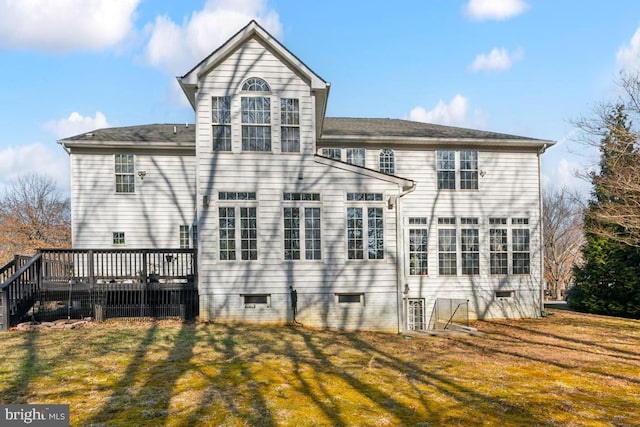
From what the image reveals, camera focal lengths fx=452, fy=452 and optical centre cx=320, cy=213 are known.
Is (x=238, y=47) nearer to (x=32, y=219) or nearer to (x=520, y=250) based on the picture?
(x=520, y=250)

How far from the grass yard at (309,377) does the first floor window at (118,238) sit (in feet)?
16.3

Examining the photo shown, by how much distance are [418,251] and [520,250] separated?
4.21m

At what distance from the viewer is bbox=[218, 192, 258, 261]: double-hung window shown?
13.5 meters

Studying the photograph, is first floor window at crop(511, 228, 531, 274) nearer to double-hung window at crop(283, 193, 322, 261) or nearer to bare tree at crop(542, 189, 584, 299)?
double-hung window at crop(283, 193, 322, 261)

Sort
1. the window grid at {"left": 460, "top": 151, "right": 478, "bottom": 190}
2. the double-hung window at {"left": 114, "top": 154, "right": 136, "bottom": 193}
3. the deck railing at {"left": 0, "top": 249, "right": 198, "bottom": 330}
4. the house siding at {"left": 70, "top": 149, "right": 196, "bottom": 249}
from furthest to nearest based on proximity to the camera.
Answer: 1. the window grid at {"left": 460, "top": 151, "right": 478, "bottom": 190}
2. the double-hung window at {"left": 114, "top": 154, "right": 136, "bottom": 193}
3. the house siding at {"left": 70, "top": 149, "right": 196, "bottom": 249}
4. the deck railing at {"left": 0, "top": 249, "right": 198, "bottom": 330}

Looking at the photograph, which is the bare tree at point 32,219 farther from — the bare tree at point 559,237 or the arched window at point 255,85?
the bare tree at point 559,237

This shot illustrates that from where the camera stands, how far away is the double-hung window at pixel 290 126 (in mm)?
13828

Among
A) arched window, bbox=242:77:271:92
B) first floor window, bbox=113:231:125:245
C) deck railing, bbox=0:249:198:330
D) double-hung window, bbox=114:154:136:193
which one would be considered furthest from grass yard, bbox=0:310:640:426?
arched window, bbox=242:77:271:92

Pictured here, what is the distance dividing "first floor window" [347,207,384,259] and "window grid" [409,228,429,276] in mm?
3986

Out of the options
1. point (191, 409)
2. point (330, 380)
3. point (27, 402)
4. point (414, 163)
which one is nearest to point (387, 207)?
point (414, 163)

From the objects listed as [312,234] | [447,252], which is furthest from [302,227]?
[447,252]

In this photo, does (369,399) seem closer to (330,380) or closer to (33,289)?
(330,380)

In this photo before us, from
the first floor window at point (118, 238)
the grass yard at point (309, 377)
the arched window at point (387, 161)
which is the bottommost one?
the grass yard at point (309, 377)

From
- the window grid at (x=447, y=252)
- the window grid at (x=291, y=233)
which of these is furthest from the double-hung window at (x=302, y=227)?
the window grid at (x=447, y=252)
